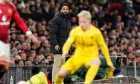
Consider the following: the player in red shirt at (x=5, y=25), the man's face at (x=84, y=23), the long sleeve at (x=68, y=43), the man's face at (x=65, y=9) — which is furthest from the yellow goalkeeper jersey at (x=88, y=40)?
the man's face at (x=65, y=9)

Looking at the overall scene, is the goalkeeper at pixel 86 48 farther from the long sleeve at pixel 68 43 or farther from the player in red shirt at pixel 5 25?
the player in red shirt at pixel 5 25

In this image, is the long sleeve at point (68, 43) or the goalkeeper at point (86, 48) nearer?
the long sleeve at point (68, 43)

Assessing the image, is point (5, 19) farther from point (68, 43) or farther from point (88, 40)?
point (88, 40)

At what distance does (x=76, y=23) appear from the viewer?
2342 cm

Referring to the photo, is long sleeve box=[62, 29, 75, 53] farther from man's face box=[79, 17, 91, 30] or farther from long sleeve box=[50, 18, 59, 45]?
long sleeve box=[50, 18, 59, 45]

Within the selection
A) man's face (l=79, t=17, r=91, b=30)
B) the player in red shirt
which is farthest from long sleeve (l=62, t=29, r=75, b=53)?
the player in red shirt

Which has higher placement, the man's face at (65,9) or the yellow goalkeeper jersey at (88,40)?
the man's face at (65,9)

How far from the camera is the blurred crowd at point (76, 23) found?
1770 centimetres

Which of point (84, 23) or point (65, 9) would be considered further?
point (65, 9)

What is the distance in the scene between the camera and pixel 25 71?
15.7 m

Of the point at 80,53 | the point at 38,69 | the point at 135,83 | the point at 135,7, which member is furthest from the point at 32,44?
the point at 135,7

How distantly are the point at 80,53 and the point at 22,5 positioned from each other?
10206 mm

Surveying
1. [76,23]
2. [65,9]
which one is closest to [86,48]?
[65,9]

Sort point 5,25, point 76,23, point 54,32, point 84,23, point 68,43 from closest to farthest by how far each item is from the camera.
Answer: point 5,25
point 68,43
point 84,23
point 54,32
point 76,23
